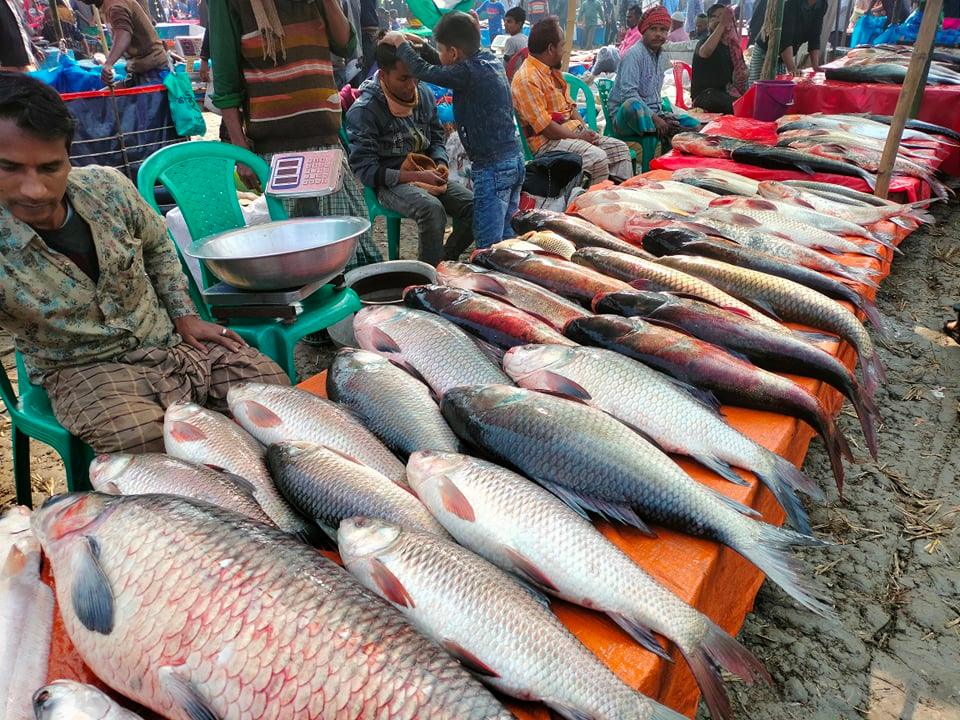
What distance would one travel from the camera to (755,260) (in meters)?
3.00

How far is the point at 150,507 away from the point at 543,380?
114 cm

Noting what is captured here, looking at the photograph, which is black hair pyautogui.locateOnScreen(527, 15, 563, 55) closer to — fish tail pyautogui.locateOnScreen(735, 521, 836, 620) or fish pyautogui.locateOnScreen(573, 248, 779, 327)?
fish pyautogui.locateOnScreen(573, 248, 779, 327)

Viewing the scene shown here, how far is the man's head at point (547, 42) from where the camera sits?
19.6ft

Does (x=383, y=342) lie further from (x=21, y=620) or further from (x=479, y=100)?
(x=479, y=100)

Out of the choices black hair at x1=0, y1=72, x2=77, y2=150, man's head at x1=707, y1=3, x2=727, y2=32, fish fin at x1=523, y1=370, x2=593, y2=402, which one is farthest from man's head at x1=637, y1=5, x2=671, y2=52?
black hair at x1=0, y1=72, x2=77, y2=150

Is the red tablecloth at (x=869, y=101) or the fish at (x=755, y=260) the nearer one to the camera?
the fish at (x=755, y=260)

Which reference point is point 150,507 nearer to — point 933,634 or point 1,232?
point 1,232

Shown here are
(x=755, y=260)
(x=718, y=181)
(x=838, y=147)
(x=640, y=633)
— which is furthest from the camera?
(x=838, y=147)

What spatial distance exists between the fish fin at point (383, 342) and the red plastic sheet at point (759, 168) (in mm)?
3643

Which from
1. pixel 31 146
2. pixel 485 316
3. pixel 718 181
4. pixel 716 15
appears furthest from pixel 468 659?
pixel 716 15

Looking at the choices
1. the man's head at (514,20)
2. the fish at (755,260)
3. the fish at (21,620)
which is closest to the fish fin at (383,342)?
the fish at (21,620)

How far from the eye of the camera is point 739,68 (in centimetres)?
935

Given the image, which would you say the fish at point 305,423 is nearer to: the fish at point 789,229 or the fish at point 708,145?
the fish at point 789,229

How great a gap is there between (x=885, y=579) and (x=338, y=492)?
7.97ft
